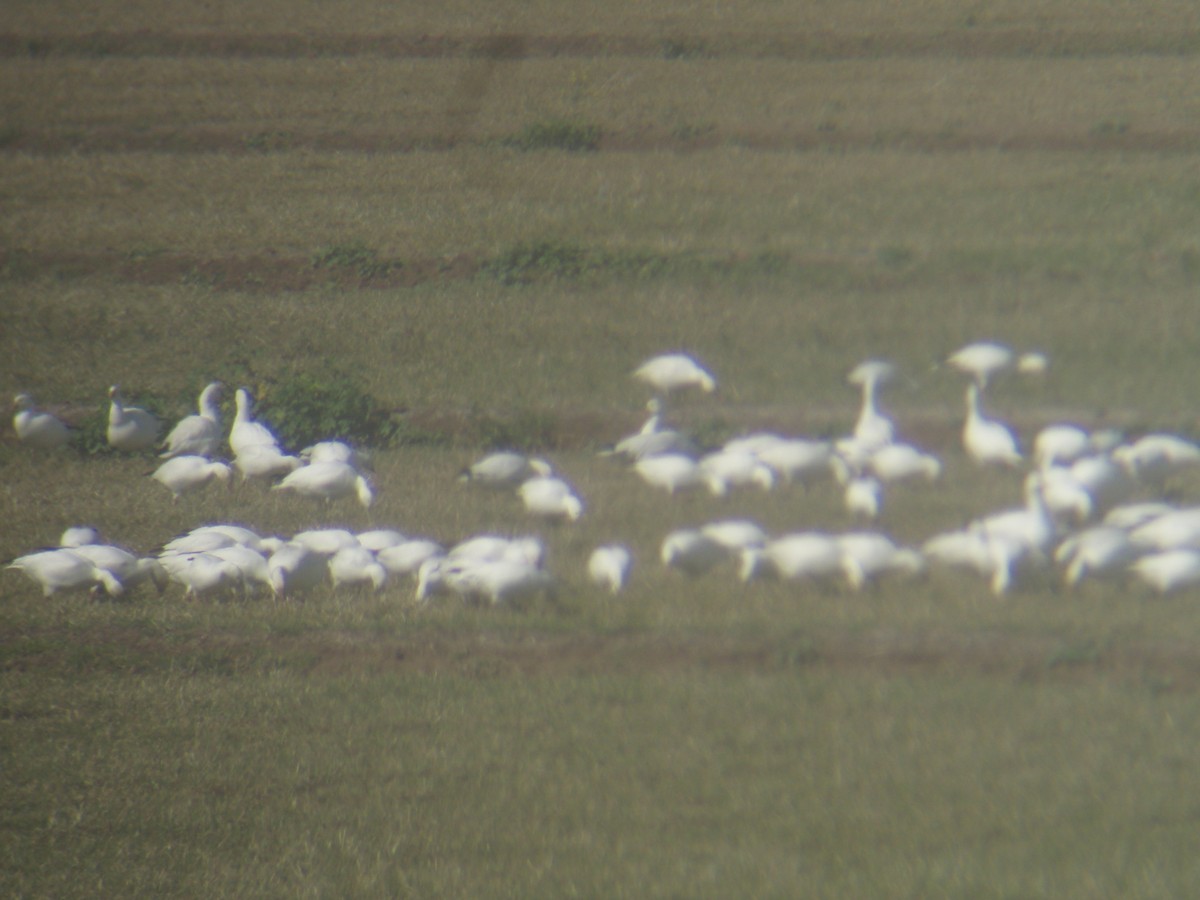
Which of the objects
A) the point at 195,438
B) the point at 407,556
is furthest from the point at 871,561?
the point at 195,438

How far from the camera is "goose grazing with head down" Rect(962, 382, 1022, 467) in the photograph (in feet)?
33.8

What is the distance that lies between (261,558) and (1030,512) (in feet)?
15.0

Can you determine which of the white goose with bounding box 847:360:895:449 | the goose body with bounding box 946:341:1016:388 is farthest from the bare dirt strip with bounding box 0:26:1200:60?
the goose body with bounding box 946:341:1016:388

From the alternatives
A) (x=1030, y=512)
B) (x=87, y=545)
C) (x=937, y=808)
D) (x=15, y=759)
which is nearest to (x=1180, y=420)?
(x=1030, y=512)

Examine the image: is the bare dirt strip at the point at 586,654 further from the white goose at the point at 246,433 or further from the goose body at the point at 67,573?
the white goose at the point at 246,433

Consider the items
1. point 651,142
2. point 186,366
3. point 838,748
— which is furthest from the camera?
point 651,142

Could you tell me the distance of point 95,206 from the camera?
1775 cm

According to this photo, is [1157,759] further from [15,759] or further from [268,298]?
[268,298]

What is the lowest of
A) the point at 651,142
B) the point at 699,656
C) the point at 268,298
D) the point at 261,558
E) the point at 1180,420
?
the point at 699,656

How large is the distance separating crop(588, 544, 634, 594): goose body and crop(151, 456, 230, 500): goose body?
333cm

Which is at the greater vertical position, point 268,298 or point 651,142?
point 651,142

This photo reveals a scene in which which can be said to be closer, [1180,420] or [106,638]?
[106,638]

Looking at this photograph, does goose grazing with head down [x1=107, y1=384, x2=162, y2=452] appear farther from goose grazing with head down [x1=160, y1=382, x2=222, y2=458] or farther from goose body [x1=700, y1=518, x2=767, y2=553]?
goose body [x1=700, y1=518, x2=767, y2=553]

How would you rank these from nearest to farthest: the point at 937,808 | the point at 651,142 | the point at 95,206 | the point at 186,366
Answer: the point at 937,808, the point at 186,366, the point at 95,206, the point at 651,142
